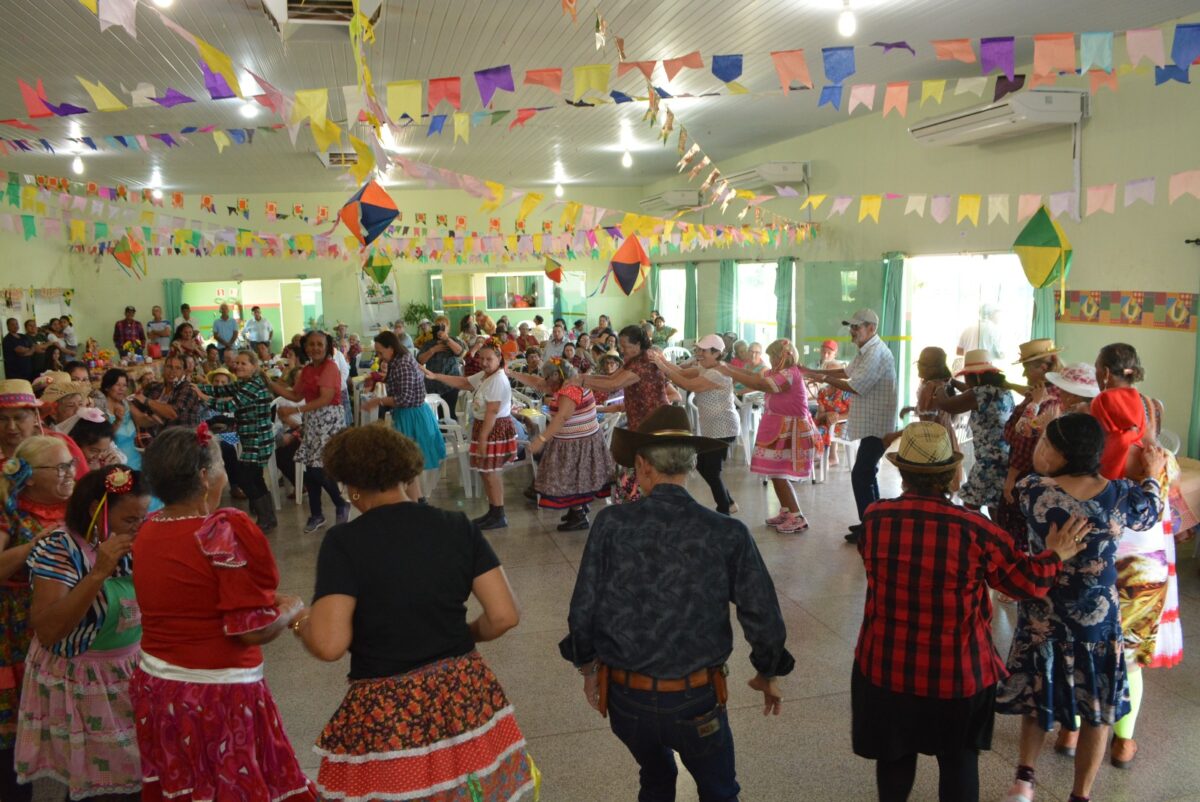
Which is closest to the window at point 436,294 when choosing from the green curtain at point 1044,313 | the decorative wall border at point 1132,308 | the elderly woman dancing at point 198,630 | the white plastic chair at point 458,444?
the white plastic chair at point 458,444

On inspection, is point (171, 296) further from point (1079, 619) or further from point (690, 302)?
point (1079, 619)

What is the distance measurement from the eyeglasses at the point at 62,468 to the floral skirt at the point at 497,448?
334 cm

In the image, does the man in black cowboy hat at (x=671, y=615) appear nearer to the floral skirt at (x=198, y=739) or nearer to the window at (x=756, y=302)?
the floral skirt at (x=198, y=739)

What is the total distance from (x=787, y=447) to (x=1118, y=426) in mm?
2797

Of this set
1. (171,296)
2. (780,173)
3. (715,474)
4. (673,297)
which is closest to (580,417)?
(715,474)

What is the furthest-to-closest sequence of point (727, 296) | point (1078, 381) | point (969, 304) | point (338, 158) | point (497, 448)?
point (727, 296)
point (338, 158)
point (969, 304)
point (497, 448)
point (1078, 381)

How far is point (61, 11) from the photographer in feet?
17.4

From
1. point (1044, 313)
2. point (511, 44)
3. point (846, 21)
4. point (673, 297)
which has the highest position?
point (511, 44)

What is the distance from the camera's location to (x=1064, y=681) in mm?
2543

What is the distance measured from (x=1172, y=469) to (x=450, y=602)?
258 centimetres

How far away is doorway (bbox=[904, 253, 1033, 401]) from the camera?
8.14m

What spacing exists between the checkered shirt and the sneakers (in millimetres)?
758

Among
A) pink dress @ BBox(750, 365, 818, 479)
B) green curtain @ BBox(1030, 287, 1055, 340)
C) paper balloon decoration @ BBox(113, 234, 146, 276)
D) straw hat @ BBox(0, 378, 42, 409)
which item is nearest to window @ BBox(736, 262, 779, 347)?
green curtain @ BBox(1030, 287, 1055, 340)

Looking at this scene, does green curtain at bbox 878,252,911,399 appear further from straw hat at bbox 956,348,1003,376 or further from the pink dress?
straw hat at bbox 956,348,1003,376
